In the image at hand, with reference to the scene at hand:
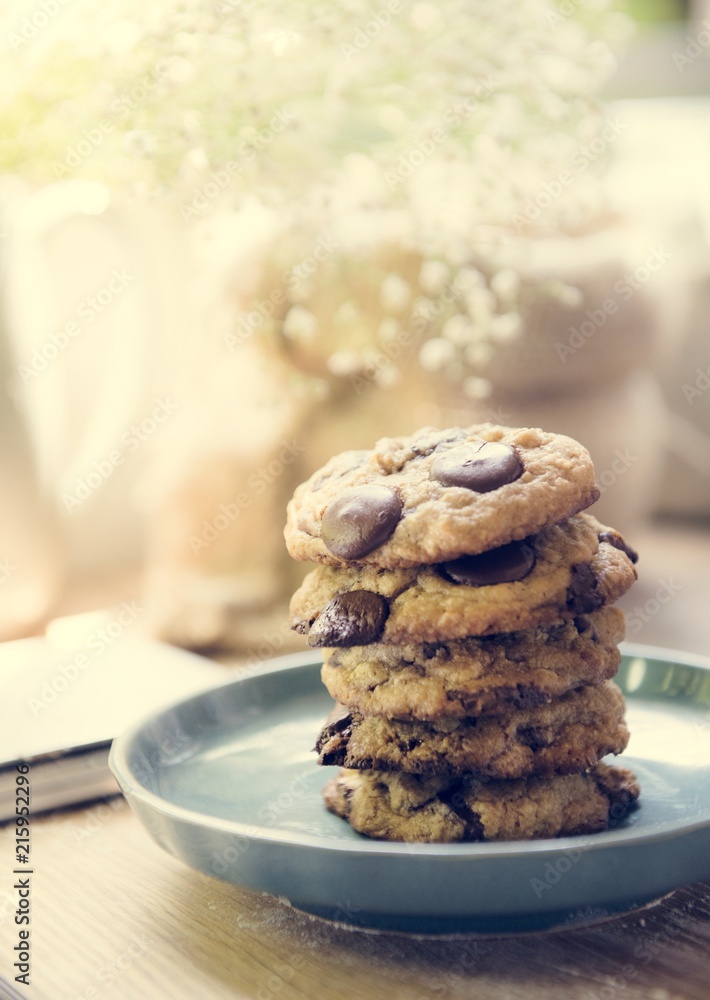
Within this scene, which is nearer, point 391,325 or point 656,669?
point 656,669

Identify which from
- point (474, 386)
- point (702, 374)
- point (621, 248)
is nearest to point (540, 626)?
point (474, 386)

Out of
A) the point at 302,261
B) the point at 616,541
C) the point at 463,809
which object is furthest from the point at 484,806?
the point at 302,261

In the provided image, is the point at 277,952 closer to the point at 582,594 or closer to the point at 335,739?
the point at 335,739

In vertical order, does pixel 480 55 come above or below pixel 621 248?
above

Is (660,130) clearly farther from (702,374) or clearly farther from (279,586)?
(279,586)

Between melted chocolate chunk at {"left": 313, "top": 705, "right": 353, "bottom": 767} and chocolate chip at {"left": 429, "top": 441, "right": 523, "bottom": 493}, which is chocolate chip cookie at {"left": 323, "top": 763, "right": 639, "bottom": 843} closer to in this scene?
melted chocolate chunk at {"left": 313, "top": 705, "right": 353, "bottom": 767}
